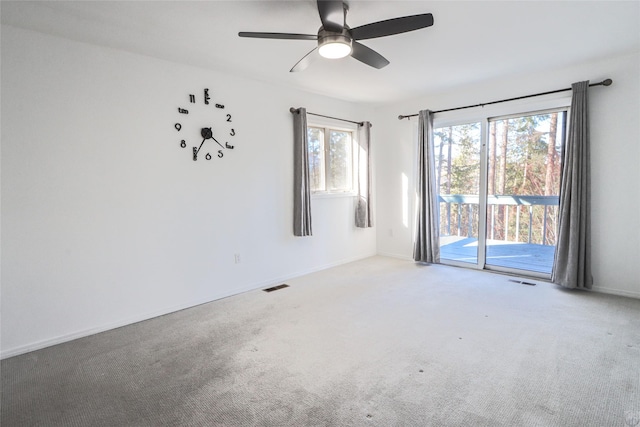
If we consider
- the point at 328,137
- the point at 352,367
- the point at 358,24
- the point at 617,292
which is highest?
the point at 358,24

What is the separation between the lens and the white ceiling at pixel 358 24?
2209mm

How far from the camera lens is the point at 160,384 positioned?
2.02 metres

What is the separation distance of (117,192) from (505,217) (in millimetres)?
4755

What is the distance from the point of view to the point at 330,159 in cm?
479

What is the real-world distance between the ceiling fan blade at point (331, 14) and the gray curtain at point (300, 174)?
202 centimetres

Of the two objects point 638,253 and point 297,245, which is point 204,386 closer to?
point 297,245

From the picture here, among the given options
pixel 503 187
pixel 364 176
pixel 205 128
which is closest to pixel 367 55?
pixel 205 128

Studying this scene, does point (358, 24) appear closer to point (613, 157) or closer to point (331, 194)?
point (331, 194)

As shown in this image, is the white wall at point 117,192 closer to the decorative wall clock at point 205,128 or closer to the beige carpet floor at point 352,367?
the decorative wall clock at point 205,128

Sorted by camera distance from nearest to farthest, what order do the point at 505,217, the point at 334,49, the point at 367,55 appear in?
1. the point at 334,49
2. the point at 367,55
3. the point at 505,217

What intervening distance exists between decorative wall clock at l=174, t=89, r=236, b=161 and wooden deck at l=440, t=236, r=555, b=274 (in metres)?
3.54

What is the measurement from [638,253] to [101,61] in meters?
5.40

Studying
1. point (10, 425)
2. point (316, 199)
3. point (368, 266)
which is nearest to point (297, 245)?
point (316, 199)

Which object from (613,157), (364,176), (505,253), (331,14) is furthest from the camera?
(364,176)
